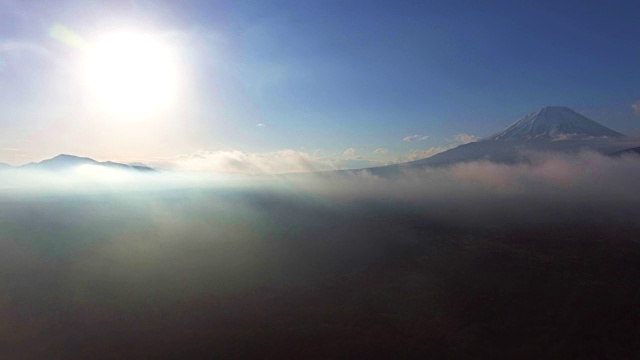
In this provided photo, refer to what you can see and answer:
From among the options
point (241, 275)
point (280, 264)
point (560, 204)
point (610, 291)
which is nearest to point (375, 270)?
point (280, 264)

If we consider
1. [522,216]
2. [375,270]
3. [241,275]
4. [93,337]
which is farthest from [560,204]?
[93,337]

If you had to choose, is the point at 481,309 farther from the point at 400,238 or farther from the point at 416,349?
the point at 400,238

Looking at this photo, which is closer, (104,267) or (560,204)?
(104,267)

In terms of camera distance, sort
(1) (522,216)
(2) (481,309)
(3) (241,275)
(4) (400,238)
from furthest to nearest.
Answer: (1) (522,216), (4) (400,238), (3) (241,275), (2) (481,309)

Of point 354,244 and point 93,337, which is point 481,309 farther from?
point 93,337

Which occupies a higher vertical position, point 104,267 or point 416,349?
point 104,267

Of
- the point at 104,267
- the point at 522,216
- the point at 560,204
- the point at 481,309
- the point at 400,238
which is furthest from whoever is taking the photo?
the point at 560,204
